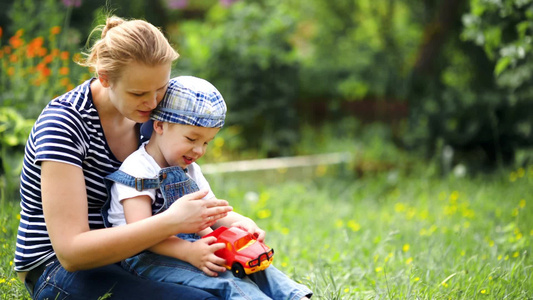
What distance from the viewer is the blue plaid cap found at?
1.94m

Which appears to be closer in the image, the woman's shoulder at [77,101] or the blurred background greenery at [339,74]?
the woman's shoulder at [77,101]

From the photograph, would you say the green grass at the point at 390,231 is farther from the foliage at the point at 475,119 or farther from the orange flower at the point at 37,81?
the orange flower at the point at 37,81

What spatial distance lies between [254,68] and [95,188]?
4781mm

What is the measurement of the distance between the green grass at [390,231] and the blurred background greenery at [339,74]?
0.59 meters

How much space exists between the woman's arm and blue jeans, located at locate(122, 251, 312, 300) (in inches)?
6.5

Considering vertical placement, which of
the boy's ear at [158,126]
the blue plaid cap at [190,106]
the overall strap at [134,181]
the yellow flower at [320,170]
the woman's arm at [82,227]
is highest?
the blue plaid cap at [190,106]

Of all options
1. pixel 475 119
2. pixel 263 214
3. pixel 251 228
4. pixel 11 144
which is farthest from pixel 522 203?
pixel 11 144

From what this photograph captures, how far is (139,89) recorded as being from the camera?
1.87 meters

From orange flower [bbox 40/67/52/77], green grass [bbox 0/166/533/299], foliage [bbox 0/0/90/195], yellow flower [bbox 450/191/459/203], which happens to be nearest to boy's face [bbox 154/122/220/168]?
green grass [bbox 0/166/533/299]

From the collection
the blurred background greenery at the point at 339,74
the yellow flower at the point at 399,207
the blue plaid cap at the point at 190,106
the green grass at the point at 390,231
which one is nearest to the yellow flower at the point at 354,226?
the green grass at the point at 390,231

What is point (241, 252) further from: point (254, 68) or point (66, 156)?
point (254, 68)

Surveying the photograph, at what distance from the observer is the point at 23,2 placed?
5.36 metres

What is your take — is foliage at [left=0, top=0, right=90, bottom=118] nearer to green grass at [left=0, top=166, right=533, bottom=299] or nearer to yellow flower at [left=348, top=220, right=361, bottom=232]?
green grass at [left=0, top=166, right=533, bottom=299]

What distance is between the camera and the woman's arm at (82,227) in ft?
5.82
